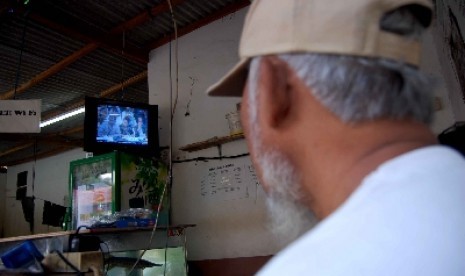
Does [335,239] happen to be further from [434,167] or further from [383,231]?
[434,167]

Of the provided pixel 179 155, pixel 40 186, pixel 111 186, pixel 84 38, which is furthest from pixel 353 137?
pixel 40 186

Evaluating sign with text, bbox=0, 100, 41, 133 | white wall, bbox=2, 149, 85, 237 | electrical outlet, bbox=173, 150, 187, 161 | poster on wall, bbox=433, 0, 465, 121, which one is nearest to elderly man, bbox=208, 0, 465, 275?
poster on wall, bbox=433, 0, 465, 121

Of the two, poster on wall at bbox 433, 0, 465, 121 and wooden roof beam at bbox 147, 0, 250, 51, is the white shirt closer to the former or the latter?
poster on wall at bbox 433, 0, 465, 121

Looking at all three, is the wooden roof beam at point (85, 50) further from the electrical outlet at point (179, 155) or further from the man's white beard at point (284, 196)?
the man's white beard at point (284, 196)

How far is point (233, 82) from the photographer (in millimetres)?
738

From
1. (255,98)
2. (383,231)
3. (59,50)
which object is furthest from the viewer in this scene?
(59,50)

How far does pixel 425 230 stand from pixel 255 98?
0.33 m

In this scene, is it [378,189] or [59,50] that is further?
[59,50]

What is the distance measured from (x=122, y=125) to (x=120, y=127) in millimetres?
26

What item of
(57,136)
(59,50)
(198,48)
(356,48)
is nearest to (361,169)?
(356,48)

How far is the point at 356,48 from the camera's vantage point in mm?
539

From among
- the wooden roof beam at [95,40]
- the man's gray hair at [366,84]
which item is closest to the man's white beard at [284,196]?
the man's gray hair at [366,84]

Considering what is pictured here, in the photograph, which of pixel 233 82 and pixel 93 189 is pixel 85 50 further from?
pixel 233 82

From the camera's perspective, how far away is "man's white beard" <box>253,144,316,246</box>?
648 millimetres
